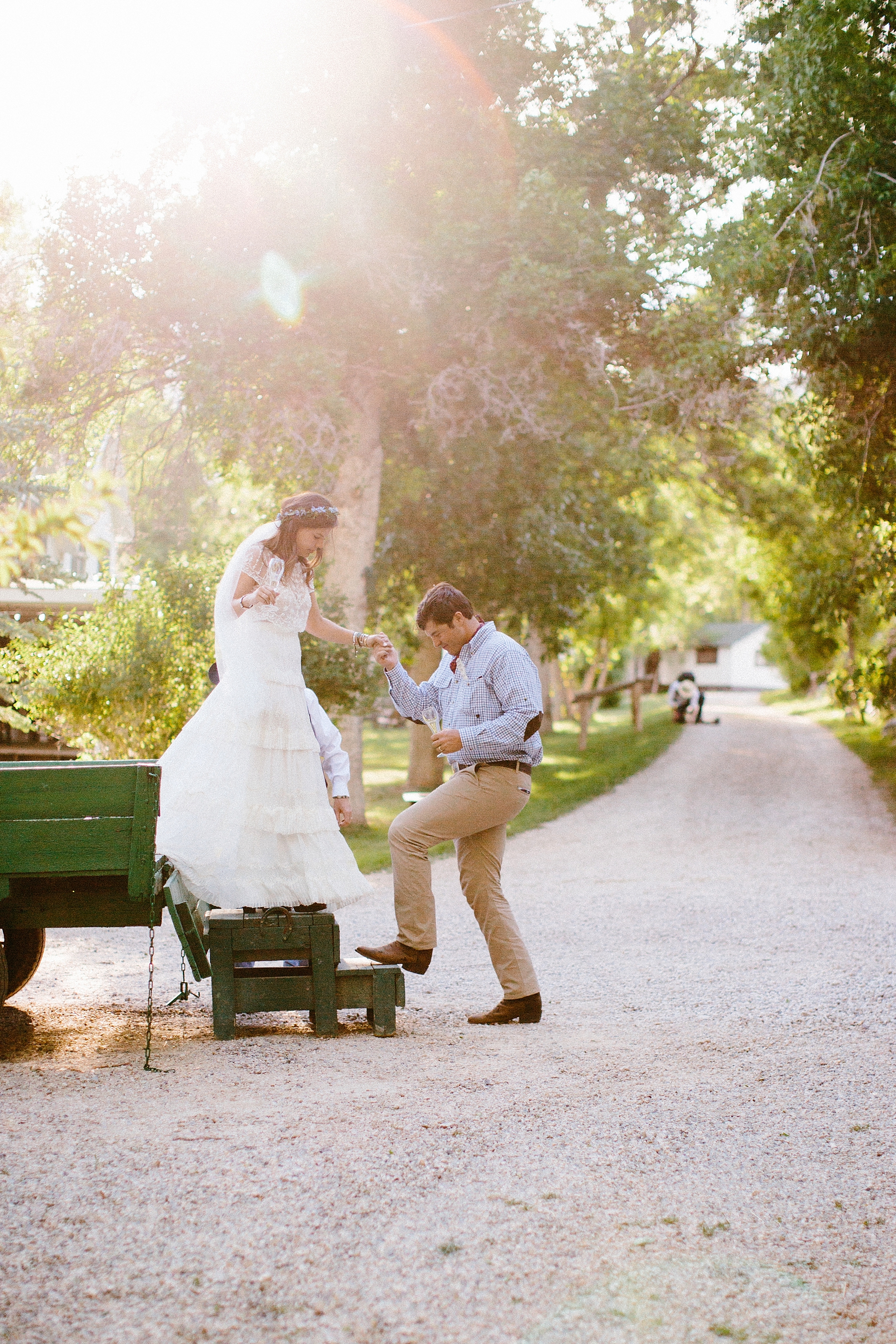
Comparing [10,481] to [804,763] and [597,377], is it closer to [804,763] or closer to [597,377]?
[597,377]

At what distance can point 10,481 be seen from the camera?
10.8 meters

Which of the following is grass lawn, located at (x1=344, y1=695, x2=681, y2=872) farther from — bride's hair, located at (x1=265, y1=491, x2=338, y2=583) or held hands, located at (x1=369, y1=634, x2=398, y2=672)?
bride's hair, located at (x1=265, y1=491, x2=338, y2=583)

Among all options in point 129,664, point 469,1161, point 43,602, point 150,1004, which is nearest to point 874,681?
point 129,664

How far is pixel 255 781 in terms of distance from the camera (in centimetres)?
537

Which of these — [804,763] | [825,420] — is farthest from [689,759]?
[825,420]

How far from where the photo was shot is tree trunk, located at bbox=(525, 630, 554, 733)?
24.6 meters

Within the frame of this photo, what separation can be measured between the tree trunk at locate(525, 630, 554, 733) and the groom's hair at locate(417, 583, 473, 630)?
50.6ft

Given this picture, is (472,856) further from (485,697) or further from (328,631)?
(328,631)

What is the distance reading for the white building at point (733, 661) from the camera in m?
95.2

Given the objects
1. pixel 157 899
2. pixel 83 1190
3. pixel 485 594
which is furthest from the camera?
pixel 485 594

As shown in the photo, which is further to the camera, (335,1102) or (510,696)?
(510,696)

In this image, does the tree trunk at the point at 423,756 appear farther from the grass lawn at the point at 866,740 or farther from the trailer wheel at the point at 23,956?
the trailer wheel at the point at 23,956

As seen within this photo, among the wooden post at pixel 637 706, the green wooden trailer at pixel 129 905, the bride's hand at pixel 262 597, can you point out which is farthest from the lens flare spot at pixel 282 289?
the wooden post at pixel 637 706

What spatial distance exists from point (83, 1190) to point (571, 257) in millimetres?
11624
